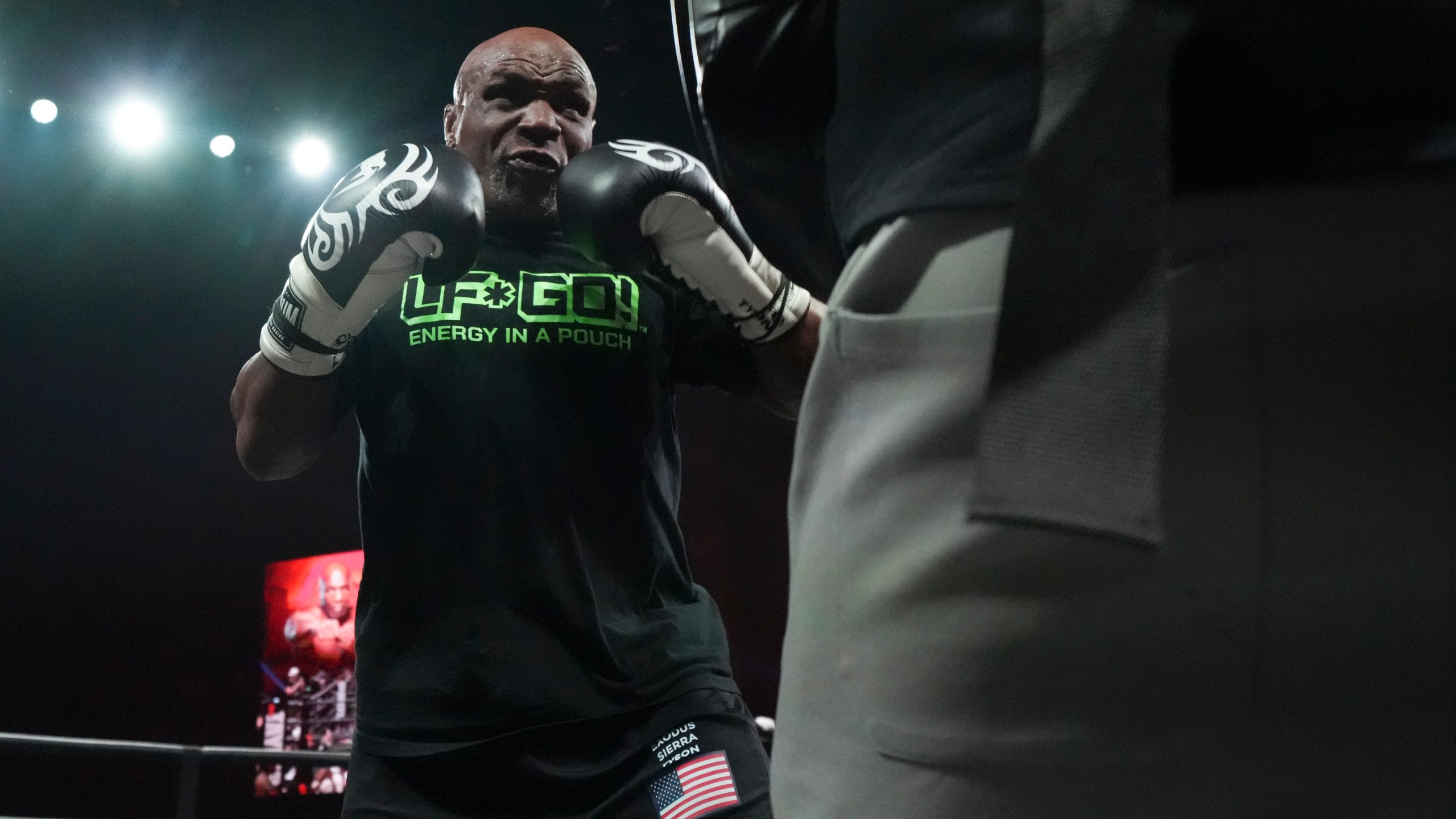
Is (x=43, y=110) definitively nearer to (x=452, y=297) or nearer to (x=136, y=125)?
(x=136, y=125)

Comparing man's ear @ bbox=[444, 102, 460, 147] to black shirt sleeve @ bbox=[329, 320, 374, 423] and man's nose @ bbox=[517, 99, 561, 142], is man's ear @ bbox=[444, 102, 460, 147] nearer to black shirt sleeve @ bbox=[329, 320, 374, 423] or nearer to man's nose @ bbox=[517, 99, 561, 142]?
man's nose @ bbox=[517, 99, 561, 142]

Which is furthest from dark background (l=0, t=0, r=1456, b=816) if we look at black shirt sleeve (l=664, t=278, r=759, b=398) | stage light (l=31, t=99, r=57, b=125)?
black shirt sleeve (l=664, t=278, r=759, b=398)

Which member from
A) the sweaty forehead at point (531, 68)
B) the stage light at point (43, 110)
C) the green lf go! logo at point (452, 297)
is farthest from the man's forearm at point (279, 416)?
the stage light at point (43, 110)

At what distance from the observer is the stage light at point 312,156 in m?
5.20

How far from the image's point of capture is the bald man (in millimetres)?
1390

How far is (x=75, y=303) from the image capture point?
17.7 feet

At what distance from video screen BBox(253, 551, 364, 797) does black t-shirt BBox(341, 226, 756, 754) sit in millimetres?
4173

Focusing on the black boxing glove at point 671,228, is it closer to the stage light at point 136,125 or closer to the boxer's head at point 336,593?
the stage light at point 136,125

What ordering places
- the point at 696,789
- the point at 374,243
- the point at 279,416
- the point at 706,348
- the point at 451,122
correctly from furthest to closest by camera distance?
the point at 451,122
the point at 706,348
the point at 279,416
the point at 374,243
the point at 696,789

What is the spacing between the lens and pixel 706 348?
→ 1.74 metres

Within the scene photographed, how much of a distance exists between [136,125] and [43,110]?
1.16ft

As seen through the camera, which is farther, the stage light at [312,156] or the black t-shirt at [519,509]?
the stage light at [312,156]

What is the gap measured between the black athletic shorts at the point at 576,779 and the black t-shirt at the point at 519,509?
0.09 feet

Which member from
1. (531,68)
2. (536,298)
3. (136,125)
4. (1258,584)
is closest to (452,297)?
(536,298)
